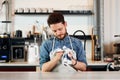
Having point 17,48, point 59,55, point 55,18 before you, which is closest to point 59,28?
point 55,18

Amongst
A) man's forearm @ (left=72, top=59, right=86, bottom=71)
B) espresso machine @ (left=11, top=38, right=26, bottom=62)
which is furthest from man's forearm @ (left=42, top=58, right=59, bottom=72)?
espresso machine @ (left=11, top=38, right=26, bottom=62)

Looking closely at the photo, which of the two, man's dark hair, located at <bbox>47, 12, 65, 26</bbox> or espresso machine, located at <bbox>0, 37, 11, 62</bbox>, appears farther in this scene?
espresso machine, located at <bbox>0, 37, 11, 62</bbox>

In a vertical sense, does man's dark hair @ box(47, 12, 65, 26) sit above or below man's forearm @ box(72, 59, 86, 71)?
above

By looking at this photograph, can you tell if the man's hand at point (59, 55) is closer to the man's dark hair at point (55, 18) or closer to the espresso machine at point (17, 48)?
the man's dark hair at point (55, 18)

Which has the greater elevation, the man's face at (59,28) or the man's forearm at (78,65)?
the man's face at (59,28)

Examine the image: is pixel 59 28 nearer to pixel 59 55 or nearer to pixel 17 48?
pixel 59 55

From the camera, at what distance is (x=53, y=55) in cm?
213

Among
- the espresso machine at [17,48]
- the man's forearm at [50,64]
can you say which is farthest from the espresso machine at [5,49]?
the man's forearm at [50,64]

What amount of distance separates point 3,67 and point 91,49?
4.71ft

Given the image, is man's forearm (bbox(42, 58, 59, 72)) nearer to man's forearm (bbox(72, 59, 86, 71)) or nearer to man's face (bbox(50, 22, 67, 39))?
man's forearm (bbox(72, 59, 86, 71))

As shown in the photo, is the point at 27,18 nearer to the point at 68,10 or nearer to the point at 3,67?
the point at 68,10

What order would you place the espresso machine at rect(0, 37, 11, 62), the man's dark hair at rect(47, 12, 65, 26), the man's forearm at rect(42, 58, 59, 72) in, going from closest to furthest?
the man's forearm at rect(42, 58, 59, 72), the man's dark hair at rect(47, 12, 65, 26), the espresso machine at rect(0, 37, 11, 62)

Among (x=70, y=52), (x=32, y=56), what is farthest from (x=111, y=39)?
(x=70, y=52)

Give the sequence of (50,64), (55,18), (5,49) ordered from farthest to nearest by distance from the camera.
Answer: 1. (5,49)
2. (55,18)
3. (50,64)
